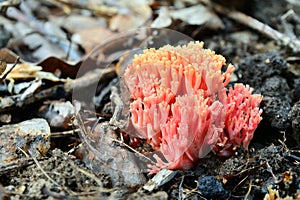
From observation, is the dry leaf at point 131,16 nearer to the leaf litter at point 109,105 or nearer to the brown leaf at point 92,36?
the leaf litter at point 109,105

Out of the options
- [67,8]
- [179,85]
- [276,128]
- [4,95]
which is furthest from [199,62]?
[67,8]

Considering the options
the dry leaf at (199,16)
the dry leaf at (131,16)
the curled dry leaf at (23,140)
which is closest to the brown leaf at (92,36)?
the dry leaf at (131,16)

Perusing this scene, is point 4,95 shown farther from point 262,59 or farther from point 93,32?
point 262,59

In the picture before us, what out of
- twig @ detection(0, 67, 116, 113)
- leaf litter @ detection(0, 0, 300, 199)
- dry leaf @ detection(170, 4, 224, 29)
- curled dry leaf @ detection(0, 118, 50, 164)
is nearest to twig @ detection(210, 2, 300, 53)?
leaf litter @ detection(0, 0, 300, 199)

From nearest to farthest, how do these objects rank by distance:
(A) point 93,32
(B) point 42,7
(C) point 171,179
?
(C) point 171,179
(A) point 93,32
(B) point 42,7

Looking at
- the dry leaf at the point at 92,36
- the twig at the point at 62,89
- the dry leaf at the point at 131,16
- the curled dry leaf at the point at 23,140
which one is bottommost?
the curled dry leaf at the point at 23,140

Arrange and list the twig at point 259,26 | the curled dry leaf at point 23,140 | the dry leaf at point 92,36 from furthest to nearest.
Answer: the dry leaf at point 92,36
the twig at point 259,26
the curled dry leaf at point 23,140
